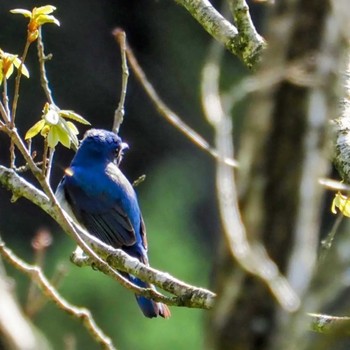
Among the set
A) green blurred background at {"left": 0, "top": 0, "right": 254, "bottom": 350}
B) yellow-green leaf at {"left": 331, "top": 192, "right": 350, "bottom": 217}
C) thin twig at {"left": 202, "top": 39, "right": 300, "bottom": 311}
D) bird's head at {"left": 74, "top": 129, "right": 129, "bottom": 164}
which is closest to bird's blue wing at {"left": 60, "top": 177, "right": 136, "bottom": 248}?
bird's head at {"left": 74, "top": 129, "right": 129, "bottom": 164}

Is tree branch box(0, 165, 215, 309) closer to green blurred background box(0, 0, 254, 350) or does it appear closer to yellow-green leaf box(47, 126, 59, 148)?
yellow-green leaf box(47, 126, 59, 148)

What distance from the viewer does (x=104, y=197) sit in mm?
5160

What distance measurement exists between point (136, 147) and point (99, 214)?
648 cm

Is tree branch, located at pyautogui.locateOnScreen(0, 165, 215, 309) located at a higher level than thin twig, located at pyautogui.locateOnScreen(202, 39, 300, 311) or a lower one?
lower

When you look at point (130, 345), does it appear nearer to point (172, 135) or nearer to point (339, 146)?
point (172, 135)

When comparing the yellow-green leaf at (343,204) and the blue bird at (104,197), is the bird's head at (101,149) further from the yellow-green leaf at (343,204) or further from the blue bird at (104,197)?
the yellow-green leaf at (343,204)

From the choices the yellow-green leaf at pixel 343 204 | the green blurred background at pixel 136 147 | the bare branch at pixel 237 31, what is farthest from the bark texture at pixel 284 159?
the green blurred background at pixel 136 147

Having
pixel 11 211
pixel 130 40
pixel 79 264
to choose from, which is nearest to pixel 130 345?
pixel 11 211

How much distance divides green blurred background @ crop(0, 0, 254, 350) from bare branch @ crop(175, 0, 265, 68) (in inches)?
260

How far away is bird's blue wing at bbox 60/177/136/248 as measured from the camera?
4906mm

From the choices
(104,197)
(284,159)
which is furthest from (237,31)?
(104,197)

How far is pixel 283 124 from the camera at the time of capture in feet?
4.68

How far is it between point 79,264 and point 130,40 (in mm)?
8197

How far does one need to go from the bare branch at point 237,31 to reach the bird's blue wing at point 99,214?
1.65 metres
